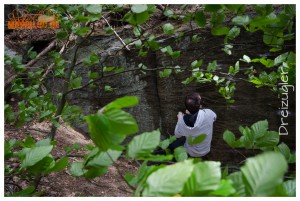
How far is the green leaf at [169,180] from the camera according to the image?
49cm

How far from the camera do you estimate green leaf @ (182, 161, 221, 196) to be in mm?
505

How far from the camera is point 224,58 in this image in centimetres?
331

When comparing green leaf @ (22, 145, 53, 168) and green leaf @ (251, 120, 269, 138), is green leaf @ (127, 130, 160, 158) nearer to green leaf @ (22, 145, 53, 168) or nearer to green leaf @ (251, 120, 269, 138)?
green leaf @ (22, 145, 53, 168)

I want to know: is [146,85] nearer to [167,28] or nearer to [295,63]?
[167,28]

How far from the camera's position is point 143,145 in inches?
25.6

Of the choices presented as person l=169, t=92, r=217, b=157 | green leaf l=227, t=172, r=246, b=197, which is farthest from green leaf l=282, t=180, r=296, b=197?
person l=169, t=92, r=217, b=157

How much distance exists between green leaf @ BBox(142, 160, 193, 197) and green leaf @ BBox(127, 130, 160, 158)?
0.12m

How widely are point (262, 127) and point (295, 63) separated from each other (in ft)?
0.88

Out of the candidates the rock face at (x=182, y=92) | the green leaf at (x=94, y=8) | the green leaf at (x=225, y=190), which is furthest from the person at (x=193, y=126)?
the green leaf at (x=225, y=190)

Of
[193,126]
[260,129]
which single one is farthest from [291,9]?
[193,126]

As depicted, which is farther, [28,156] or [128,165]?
[128,165]

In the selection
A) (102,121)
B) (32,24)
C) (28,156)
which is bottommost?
(28,156)

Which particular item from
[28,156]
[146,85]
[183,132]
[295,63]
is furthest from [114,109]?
[146,85]

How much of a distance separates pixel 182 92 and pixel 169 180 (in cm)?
309
